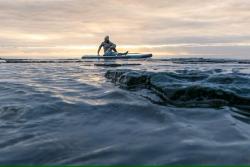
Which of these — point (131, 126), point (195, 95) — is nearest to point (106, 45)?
point (195, 95)

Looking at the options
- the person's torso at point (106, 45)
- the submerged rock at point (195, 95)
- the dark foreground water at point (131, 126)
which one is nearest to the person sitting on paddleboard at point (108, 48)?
the person's torso at point (106, 45)

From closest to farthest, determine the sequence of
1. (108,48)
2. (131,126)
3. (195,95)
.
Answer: (131,126) < (195,95) < (108,48)

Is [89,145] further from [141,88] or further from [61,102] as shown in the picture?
[141,88]

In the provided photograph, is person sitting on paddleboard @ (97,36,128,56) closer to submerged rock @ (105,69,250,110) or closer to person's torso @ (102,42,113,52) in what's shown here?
person's torso @ (102,42,113,52)

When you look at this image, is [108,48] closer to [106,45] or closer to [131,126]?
[106,45]

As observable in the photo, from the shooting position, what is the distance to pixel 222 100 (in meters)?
7.76

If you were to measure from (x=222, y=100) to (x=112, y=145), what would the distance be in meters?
4.04

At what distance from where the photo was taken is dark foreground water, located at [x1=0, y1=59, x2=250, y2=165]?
13.2 feet

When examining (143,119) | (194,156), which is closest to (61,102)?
(143,119)

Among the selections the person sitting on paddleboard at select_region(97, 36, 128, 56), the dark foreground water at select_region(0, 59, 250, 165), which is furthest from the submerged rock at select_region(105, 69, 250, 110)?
the person sitting on paddleboard at select_region(97, 36, 128, 56)

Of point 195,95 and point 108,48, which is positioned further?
point 108,48

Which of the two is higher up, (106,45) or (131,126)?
(106,45)

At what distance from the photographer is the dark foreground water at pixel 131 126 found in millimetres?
4023

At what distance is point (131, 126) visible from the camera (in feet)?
18.2
